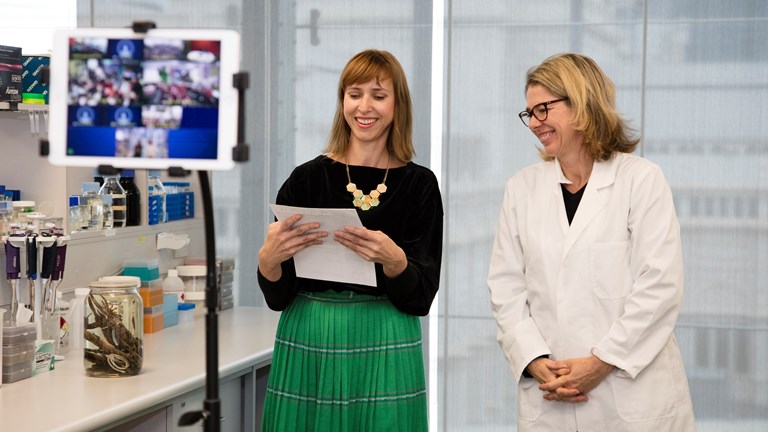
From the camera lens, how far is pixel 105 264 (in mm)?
3023

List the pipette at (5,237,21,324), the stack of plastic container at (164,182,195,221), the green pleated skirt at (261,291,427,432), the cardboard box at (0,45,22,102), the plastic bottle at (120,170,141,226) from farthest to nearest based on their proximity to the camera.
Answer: the stack of plastic container at (164,182,195,221) → the plastic bottle at (120,170,141,226) → the cardboard box at (0,45,22,102) → the pipette at (5,237,21,324) → the green pleated skirt at (261,291,427,432)

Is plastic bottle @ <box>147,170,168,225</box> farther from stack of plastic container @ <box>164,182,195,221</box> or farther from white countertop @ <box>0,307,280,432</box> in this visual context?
white countertop @ <box>0,307,280,432</box>

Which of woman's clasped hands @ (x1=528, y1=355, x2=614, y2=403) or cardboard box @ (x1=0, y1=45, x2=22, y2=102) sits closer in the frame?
woman's clasped hands @ (x1=528, y1=355, x2=614, y2=403)

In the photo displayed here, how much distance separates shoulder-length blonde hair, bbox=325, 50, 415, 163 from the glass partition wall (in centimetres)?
187

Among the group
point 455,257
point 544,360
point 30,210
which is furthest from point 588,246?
point 455,257

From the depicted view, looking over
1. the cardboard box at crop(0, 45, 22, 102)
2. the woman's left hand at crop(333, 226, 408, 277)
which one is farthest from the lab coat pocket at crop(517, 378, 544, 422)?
the cardboard box at crop(0, 45, 22, 102)

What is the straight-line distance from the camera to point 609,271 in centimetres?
194

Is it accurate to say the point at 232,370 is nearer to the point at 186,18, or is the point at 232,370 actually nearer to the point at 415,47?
the point at 415,47

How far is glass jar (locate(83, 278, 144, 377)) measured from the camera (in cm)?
232

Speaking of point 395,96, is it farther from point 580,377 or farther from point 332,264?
point 580,377

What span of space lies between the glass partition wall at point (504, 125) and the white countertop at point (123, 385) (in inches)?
48.4

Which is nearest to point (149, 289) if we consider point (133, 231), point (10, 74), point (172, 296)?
point (172, 296)

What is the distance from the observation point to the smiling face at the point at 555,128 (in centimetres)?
199

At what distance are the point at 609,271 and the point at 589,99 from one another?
396mm
